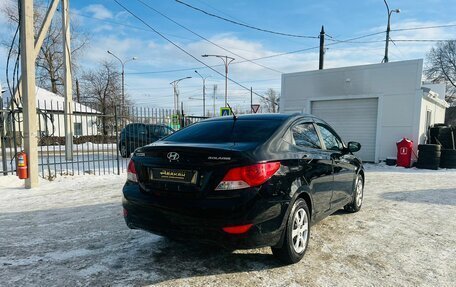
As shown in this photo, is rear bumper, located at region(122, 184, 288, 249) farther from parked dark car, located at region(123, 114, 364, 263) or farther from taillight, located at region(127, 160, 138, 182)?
taillight, located at region(127, 160, 138, 182)

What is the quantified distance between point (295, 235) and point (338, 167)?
5.03ft

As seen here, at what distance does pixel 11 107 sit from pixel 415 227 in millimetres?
9382

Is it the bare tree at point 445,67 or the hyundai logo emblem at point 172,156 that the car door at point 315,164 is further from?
the bare tree at point 445,67

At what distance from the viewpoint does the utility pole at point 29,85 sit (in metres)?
7.04

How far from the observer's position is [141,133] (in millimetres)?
12938

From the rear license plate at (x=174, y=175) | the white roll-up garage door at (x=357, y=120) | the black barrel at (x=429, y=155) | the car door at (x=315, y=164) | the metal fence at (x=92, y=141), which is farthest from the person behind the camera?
the white roll-up garage door at (x=357, y=120)

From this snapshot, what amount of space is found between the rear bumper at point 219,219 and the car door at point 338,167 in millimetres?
1591

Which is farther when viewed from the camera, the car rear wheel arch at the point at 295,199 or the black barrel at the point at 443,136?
the black barrel at the point at 443,136

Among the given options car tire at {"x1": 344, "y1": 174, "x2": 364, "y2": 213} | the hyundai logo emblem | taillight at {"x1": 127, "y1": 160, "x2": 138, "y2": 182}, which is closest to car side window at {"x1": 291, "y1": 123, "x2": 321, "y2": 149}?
the hyundai logo emblem

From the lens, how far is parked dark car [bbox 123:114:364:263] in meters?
2.75

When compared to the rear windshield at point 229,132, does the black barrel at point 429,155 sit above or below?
below

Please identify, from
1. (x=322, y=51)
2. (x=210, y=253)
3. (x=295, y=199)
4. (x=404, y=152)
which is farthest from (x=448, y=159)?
(x=210, y=253)

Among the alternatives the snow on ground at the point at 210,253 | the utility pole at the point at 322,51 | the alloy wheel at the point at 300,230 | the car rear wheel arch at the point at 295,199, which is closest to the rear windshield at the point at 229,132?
the car rear wheel arch at the point at 295,199

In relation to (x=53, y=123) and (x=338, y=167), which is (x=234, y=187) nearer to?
(x=338, y=167)
